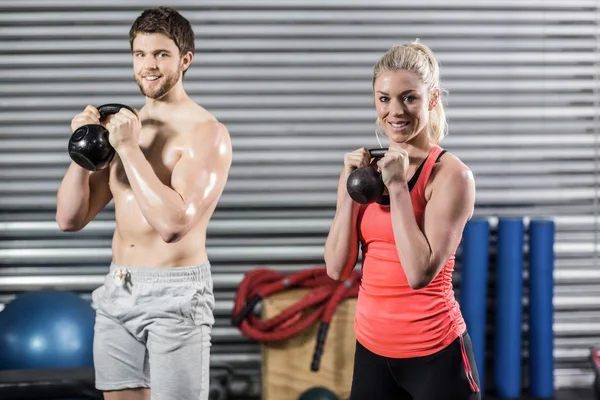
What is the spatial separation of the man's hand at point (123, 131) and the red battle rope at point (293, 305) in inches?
86.2

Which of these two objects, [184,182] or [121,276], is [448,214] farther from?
[121,276]

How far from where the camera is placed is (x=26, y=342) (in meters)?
3.81

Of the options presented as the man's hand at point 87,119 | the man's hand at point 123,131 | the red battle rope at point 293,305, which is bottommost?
the red battle rope at point 293,305

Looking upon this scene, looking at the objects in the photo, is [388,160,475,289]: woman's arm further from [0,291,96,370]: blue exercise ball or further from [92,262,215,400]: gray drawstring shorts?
[0,291,96,370]: blue exercise ball

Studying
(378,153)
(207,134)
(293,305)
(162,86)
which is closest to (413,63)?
(378,153)

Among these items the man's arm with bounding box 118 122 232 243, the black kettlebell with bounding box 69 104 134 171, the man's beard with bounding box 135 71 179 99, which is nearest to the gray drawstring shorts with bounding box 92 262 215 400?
the man's arm with bounding box 118 122 232 243

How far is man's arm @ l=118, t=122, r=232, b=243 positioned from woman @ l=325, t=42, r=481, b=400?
0.46 m

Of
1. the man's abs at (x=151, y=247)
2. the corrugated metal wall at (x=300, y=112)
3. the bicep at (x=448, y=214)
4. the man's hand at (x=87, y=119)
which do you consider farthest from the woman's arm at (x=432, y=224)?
the corrugated metal wall at (x=300, y=112)

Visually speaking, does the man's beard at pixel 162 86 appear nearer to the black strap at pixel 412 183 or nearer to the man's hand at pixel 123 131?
the man's hand at pixel 123 131

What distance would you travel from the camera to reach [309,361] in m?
4.34

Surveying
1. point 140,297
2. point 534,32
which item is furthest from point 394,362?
point 534,32

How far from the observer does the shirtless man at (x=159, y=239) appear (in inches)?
95.8

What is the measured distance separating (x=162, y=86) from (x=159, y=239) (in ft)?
1.77

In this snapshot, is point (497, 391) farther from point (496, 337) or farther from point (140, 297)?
point (140, 297)
